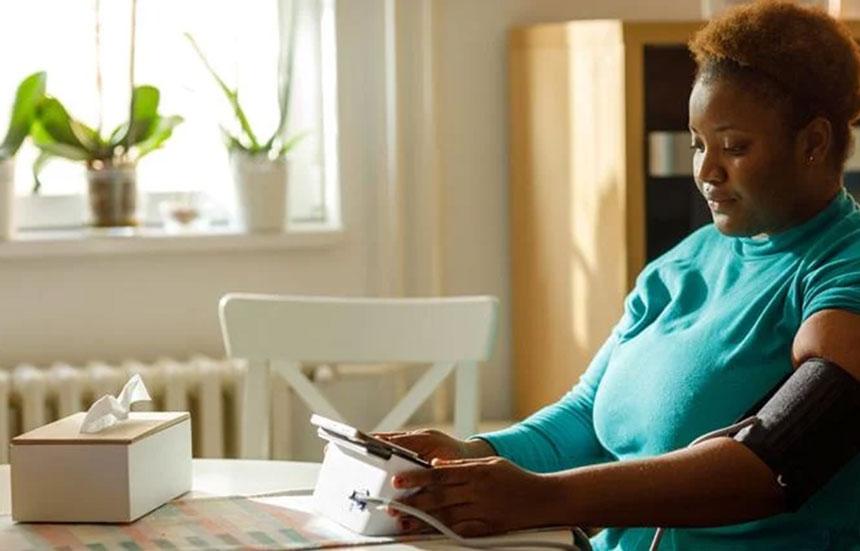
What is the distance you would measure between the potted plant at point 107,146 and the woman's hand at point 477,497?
6.19ft

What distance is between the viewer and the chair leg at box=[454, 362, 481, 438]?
8.11ft

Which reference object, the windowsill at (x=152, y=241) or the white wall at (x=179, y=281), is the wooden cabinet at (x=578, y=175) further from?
the windowsill at (x=152, y=241)

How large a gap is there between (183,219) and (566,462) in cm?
157

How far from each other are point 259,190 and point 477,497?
6.18 feet

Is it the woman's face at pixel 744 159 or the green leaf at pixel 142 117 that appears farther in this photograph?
the green leaf at pixel 142 117

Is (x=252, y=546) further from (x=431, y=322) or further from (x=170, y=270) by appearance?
(x=170, y=270)

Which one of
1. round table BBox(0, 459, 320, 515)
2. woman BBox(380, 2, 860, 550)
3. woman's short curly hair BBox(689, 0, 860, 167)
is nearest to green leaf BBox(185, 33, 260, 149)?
round table BBox(0, 459, 320, 515)

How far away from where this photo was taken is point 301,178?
3.63 m

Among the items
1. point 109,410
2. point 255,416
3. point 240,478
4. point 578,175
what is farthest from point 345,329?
point 578,175

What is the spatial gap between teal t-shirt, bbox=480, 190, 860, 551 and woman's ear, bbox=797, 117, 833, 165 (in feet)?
0.20

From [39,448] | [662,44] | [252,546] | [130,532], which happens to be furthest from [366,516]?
[662,44]

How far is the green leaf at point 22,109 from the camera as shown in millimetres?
3332

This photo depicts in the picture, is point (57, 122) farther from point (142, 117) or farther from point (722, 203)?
point (722, 203)

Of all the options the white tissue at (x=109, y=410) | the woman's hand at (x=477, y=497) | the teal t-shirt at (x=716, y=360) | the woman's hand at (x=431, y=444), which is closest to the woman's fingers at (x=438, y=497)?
the woman's hand at (x=477, y=497)
